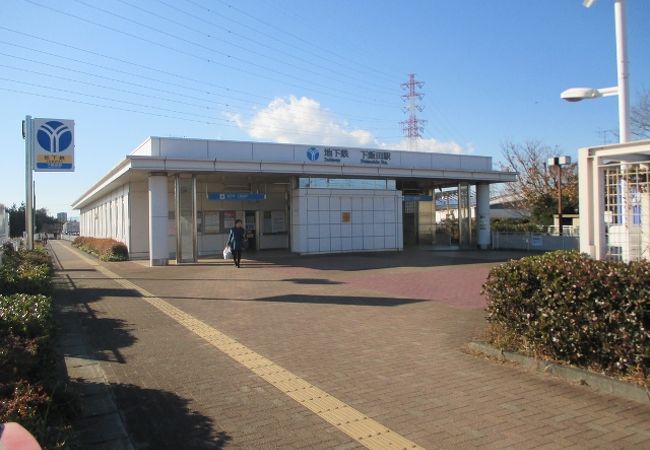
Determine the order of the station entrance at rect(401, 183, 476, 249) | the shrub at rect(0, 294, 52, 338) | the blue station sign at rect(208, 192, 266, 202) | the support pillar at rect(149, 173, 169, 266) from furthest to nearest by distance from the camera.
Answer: the station entrance at rect(401, 183, 476, 249)
the blue station sign at rect(208, 192, 266, 202)
the support pillar at rect(149, 173, 169, 266)
the shrub at rect(0, 294, 52, 338)

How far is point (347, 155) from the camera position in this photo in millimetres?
24578

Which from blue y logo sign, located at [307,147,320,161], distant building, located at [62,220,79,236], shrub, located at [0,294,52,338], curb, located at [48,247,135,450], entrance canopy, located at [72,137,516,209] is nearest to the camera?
curb, located at [48,247,135,450]

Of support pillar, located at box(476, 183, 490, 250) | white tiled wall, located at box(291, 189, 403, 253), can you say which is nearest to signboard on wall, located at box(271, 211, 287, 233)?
white tiled wall, located at box(291, 189, 403, 253)

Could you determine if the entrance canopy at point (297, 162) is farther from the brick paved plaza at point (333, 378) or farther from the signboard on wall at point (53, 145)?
the brick paved plaza at point (333, 378)

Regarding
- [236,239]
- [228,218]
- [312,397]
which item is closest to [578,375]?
[312,397]

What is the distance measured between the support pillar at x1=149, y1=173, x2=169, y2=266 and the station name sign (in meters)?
6.52

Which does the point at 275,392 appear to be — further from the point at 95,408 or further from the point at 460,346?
the point at 460,346

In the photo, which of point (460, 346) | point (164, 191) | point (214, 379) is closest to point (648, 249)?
point (460, 346)

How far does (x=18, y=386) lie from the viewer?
3.85 meters

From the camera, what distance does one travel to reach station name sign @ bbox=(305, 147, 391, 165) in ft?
77.3

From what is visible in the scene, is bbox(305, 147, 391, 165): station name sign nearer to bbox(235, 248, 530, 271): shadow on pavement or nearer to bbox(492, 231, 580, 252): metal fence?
bbox(235, 248, 530, 271): shadow on pavement

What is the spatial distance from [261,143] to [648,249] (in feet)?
56.7

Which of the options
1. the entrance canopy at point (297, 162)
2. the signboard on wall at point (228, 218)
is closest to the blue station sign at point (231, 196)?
the entrance canopy at point (297, 162)

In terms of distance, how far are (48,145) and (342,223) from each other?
12655 mm
